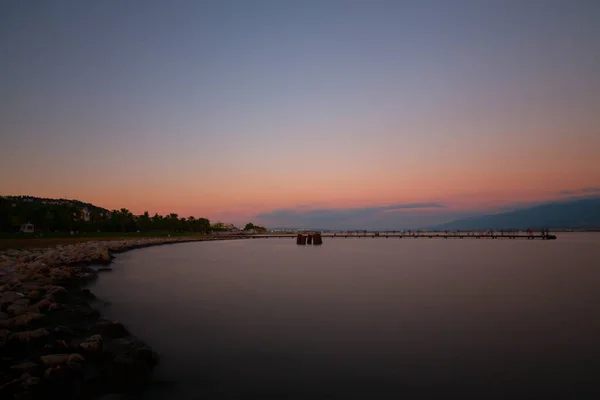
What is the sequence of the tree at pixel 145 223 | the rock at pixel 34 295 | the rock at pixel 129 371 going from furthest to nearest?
1. the tree at pixel 145 223
2. the rock at pixel 34 295
3. the rock at pixel 129 371

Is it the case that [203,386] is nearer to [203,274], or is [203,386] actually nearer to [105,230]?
[203,274]

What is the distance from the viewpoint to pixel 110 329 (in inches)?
428

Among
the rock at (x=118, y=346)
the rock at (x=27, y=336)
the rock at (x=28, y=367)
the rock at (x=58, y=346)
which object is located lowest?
the rock at (x=118, y=346)

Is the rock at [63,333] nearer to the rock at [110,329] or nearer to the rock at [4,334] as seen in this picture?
the rock at [110,329]

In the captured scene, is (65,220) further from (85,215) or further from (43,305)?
(43,305)

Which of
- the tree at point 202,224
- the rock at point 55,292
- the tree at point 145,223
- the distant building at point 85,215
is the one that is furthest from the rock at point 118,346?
the tree at point 202,224

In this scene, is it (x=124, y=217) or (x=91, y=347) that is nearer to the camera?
(x=91, y=347)

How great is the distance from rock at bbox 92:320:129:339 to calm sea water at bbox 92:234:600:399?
108 centimetres

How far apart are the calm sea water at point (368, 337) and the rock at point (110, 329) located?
108 centimetres

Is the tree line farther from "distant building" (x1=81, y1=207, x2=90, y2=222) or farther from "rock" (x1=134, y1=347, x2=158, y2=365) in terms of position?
"rock" (x1=134, y1=347, x2=158, y2=365)

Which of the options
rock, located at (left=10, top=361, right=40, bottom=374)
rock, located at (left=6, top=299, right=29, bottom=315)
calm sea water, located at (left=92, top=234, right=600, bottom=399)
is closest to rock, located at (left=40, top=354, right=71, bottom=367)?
rock, located at (left=10, top=361, right=40, bottom=374)

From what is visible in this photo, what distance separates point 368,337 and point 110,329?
7990 millimetres

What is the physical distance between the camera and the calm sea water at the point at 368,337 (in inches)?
334

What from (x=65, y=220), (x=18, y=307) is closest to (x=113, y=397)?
(x=18, y=307)
